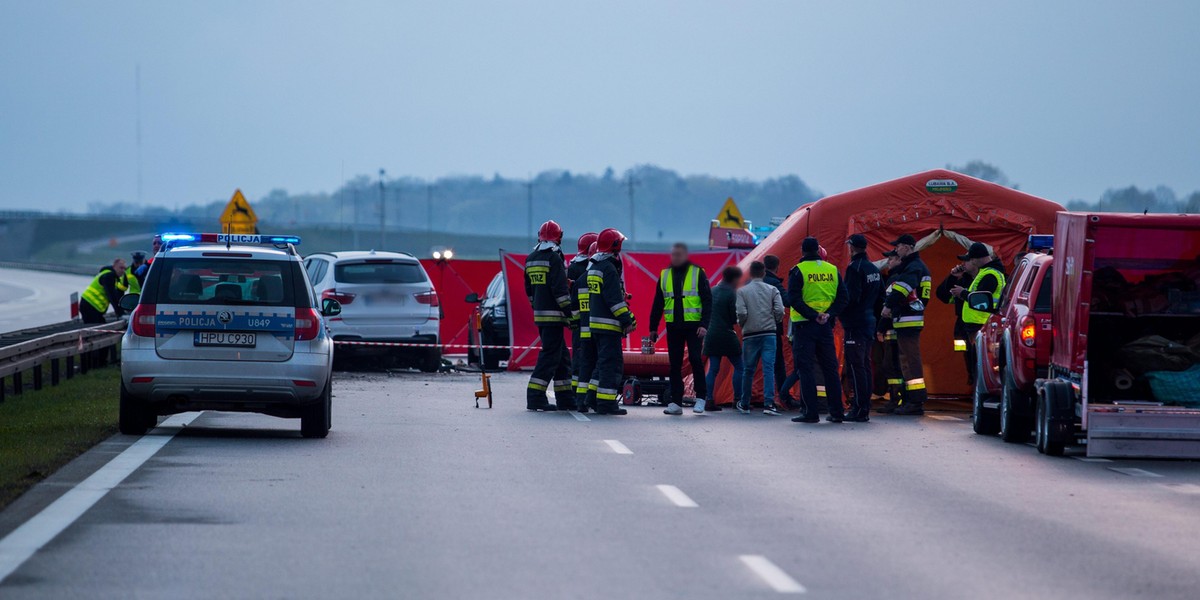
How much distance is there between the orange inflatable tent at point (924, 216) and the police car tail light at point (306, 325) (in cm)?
679

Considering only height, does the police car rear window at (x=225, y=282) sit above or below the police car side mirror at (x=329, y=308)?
above

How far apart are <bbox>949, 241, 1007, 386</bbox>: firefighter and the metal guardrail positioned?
400 inches

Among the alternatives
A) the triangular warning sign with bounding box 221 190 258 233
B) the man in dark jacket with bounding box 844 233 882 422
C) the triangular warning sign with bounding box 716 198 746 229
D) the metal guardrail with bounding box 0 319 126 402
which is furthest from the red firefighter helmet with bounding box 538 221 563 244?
the triangular warning sign with bounding box 716 198 746 229

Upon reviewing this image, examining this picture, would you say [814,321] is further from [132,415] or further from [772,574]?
[772,574]

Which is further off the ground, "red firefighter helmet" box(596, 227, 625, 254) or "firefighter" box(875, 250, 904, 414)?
"red firefighter helmet" box(596, 227, 625, 254)

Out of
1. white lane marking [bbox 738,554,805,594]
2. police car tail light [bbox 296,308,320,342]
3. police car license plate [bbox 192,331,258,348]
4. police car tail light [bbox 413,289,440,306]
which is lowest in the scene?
white lane marking [bbox 738,554,805,594]

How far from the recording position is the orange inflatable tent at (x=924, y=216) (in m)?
20.5

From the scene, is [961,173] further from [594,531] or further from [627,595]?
[627,595]

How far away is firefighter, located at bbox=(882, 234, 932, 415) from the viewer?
19.3 metres

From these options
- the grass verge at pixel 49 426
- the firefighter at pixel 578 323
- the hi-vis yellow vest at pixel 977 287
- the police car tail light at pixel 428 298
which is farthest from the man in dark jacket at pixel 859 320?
the police car tail light at pixel 428 298

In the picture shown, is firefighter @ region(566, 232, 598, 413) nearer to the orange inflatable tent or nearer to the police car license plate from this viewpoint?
the orange inflatable tent

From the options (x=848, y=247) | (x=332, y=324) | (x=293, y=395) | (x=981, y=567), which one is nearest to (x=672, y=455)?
(x=293, y=395)

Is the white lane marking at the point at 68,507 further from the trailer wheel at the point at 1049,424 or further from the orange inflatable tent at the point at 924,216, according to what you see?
the orange inflatable tent at the point at 924,216

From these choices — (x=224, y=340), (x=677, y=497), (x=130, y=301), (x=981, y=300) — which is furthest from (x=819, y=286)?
(x=677, y=497)
